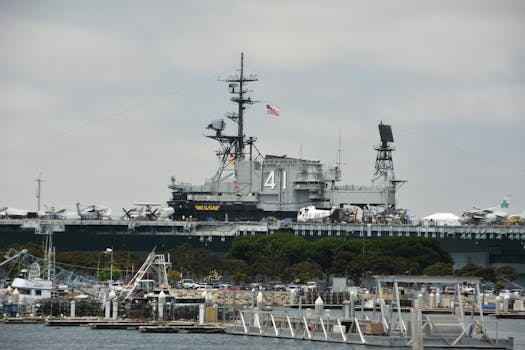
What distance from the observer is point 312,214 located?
11981 cm

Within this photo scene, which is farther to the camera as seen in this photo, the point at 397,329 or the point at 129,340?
the point at 129,340

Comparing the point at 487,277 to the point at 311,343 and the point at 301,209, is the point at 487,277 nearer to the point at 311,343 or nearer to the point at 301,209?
the point at 301,209

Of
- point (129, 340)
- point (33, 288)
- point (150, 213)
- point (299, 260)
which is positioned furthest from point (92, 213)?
point (129, 340)

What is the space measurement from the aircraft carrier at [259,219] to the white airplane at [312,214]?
711 mm

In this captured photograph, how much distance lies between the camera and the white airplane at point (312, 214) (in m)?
120

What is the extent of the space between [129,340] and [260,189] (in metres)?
61.3

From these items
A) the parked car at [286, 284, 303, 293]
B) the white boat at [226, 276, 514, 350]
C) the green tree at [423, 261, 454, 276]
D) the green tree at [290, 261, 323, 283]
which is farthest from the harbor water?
the green tree at [290, 261, 323, 283]

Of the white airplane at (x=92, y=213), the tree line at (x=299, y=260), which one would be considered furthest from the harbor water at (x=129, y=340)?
the white airplane at (x=92, y=213)

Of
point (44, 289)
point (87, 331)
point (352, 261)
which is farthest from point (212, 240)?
point (87, 331)

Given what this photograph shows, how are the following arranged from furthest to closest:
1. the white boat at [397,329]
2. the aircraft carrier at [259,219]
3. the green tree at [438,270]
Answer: the aircraft carrier at [259,219], the green tree at [438,270], the white boat at [397,329]

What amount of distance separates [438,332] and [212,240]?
61.3 m

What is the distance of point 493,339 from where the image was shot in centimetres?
5803

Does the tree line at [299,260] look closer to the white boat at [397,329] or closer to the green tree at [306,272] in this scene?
the green tree at [306,272]

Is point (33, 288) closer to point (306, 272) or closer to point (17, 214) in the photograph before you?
point (306, 272)
